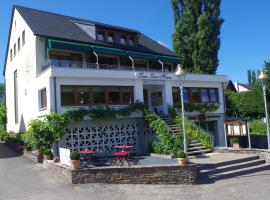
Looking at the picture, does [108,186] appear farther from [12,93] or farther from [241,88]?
[241,88]

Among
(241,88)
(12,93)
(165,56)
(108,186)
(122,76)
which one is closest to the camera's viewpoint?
(108,186)

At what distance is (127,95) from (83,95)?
398 centimetres

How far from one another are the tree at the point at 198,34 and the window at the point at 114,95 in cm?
1578

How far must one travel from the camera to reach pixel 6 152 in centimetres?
2922

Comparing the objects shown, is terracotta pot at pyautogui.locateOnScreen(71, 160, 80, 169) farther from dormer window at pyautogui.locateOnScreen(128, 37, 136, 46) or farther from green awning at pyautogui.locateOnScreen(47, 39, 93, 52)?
dormer window at pyautogui.locateOnScreen(128, 37, 136, 46)

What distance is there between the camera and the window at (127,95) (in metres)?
26.9

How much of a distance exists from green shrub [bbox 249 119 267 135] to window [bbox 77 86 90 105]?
20866mm

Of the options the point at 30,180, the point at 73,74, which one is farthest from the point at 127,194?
the point at 73,74

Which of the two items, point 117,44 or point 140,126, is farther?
point 117,44

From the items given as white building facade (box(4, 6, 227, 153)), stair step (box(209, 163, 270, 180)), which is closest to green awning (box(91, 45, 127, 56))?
white building facade (box(4, 6, 227, 153))

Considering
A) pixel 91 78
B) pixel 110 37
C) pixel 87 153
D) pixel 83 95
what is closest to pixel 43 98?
pixel 83 95

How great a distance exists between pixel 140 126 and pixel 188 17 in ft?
65.4

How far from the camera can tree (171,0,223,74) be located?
39.9 m

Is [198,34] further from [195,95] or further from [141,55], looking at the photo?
[141,55]
